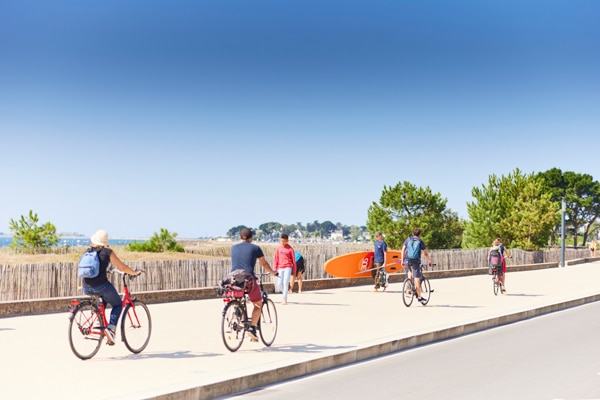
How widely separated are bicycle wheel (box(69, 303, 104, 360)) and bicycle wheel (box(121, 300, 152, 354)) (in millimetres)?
352

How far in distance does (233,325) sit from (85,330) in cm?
201

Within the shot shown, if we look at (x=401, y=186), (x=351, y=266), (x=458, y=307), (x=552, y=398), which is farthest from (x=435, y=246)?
(x=552, y=398)

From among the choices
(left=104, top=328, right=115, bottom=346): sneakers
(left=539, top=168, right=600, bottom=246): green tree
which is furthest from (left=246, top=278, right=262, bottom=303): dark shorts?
(left=539, top=168, right=600, bottom=246): green tree

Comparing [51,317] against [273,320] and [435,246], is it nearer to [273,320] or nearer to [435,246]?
[273,320]

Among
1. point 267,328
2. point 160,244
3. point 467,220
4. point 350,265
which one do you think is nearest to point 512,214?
point 467,220

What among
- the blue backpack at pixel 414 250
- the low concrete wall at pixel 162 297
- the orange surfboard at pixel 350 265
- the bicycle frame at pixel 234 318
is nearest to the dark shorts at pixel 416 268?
the blue backpack at pixel 414 250

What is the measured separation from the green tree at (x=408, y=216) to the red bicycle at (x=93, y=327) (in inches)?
2558

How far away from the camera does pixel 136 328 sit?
1023 centimetres

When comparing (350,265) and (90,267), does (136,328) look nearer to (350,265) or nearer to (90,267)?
(90,267)

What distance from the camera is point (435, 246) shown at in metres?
74.9

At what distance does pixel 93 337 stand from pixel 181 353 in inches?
46.8

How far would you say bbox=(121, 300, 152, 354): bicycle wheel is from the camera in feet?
33.0

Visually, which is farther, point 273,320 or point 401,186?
point 401,186

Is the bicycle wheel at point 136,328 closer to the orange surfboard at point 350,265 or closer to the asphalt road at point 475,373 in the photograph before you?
the asphalt road at point 475,373
